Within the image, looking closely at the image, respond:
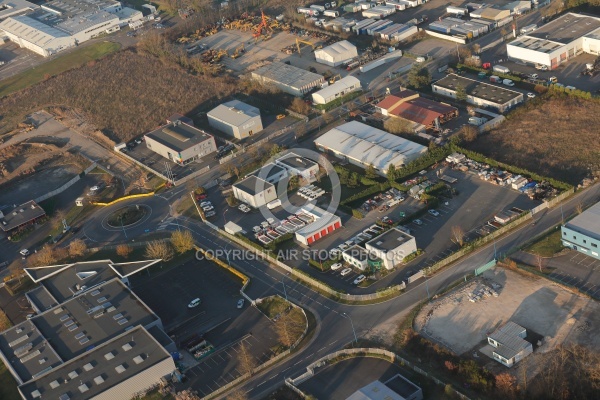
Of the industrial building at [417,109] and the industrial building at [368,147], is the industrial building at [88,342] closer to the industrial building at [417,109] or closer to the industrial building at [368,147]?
the industrial building at [368,147]

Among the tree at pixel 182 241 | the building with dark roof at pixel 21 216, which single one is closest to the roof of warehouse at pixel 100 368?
the tree at pixel 182 241

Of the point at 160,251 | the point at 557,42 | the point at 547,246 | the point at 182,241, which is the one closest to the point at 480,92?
the point at 557,42

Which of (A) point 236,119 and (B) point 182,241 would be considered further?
(A) point 236,119

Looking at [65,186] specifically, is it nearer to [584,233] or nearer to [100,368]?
[100,368]

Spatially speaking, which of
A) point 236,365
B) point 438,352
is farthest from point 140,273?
point 438,352

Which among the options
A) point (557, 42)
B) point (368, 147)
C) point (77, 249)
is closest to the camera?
point (77, 249)

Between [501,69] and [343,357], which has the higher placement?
[501,69]

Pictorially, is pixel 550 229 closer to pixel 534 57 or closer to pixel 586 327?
pixel 586 327
